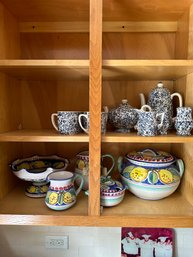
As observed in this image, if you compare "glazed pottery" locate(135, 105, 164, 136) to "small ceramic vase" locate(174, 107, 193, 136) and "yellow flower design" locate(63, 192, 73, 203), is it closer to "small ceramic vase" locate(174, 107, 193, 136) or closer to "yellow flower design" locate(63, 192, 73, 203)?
"small ceramic vase" locate(174, 107, 193, 136)

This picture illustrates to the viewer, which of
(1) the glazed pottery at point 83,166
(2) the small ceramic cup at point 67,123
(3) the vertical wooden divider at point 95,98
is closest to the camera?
(3) the vertical wooden divider at point 95,98

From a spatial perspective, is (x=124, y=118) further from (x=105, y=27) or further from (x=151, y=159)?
(x=105, y=27)

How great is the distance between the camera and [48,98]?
933mm

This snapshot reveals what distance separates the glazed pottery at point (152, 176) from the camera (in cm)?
74

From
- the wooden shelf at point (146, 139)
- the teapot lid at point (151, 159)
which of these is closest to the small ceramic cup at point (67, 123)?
the wooden shelf at point (146, 139)

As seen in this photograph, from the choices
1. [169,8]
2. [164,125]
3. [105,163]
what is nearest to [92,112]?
[164,125]

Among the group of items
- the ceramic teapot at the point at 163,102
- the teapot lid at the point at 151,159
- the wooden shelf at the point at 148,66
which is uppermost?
the wooden shelf at the point at 148,66

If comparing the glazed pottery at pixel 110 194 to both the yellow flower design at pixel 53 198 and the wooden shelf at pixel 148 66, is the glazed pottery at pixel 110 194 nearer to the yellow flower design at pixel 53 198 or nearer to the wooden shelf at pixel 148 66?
the yellow flower design at pixel 53 198

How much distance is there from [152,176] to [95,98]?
34 cm

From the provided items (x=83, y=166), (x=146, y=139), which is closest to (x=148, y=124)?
(x=146, y=139)

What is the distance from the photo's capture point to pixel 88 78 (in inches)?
34.2

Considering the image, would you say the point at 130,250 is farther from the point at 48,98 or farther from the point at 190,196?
the point at 48,98

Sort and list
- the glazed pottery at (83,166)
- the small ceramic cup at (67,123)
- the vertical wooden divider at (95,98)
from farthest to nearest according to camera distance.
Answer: the glazed pottery at (83,166), the small ceramic cup at (67,123), the vertical wooden divider at (95,98)

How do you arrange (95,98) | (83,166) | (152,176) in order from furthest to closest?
(83,166) → (152,176) → (95,98)
